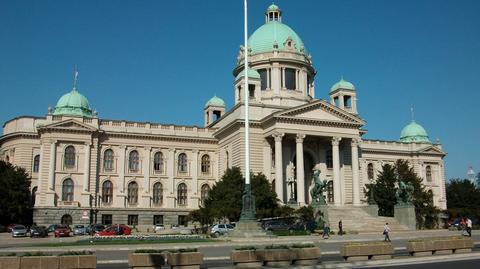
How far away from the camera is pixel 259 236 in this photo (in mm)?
37031

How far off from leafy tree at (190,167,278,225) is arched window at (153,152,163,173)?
1557 centimetres

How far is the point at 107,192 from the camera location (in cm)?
6944

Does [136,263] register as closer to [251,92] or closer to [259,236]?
[259,236]

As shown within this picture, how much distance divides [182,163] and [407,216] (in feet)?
107

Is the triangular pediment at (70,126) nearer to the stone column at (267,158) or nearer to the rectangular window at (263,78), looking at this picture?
the stone column at (267,158)

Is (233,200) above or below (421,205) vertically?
above

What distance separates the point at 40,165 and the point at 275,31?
133 ft

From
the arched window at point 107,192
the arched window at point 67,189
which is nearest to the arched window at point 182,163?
the arched window at point 107,192

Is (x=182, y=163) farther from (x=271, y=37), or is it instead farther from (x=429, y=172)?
(x=429, y=172)

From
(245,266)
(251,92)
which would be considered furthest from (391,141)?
(245,266)

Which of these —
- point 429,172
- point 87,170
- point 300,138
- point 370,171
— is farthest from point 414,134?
point 87,170

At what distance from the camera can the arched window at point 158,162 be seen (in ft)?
240

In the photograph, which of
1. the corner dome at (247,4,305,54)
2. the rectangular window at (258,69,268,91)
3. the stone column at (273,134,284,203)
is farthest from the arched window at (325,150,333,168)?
the corner dome at (247,4,305,54)

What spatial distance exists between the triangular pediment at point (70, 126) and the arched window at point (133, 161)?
6.74 meters
